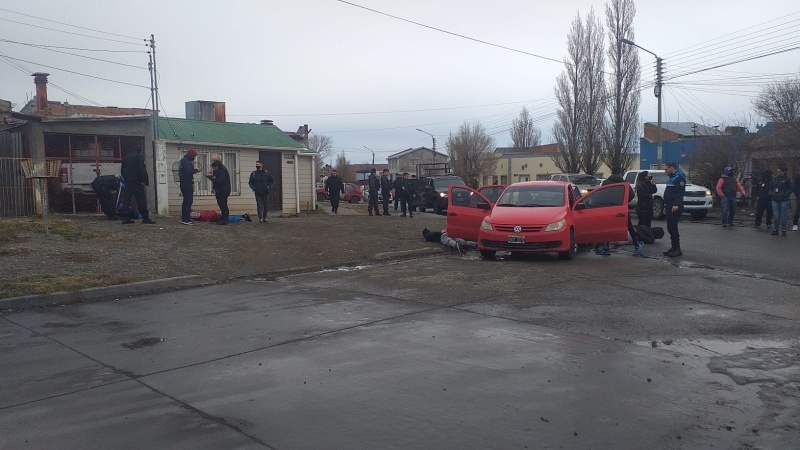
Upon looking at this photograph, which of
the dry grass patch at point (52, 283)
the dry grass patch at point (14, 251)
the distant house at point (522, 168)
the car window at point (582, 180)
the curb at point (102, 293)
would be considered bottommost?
the curb at point (102, 293)

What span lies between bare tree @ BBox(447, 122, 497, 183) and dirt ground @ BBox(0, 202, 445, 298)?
A: 165 ft

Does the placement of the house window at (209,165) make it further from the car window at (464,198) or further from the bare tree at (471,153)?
the bare tree at (471,153)

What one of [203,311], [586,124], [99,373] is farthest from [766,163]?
[99,373]

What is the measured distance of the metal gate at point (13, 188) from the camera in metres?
17.4

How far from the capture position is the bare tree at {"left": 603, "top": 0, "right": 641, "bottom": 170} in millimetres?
37969

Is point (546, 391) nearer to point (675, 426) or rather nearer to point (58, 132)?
point (675, 426)

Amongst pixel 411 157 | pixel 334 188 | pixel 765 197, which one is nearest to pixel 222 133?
pixel 334 188

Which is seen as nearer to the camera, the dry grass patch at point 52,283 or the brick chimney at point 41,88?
the dry grass patch at point 52,283

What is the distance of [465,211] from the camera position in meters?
14.2

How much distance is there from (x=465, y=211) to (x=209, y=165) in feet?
37.7

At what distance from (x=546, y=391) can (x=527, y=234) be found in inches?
293

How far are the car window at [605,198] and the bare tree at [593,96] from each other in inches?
1122

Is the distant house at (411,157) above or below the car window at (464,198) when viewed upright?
above

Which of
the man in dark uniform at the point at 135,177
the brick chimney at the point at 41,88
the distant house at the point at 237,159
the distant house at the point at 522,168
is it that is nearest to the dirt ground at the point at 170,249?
the man in dark uniform at the point at 135,177
